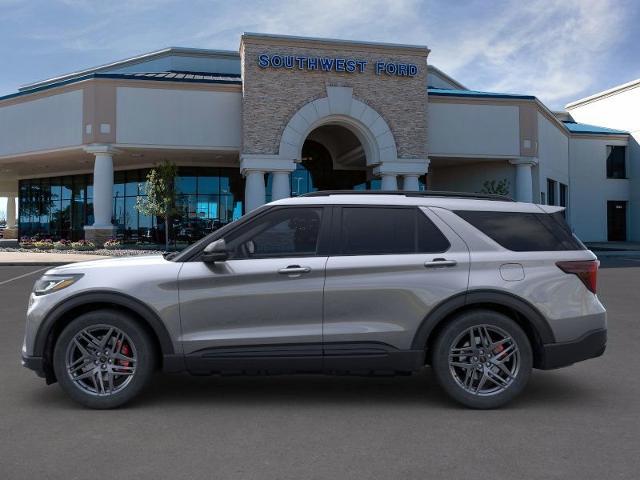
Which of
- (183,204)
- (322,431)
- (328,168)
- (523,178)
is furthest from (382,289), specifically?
(328,168)

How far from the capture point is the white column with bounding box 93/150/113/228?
1071 inches

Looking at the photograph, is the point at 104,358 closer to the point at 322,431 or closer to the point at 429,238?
the point at 322,431

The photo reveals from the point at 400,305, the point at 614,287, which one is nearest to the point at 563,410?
the point at 400,305

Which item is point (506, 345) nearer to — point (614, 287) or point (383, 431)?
Result: point (383, 431)

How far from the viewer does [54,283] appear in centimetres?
469

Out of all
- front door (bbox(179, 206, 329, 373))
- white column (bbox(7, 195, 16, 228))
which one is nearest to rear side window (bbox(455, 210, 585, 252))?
front door (bbox(179, 206, 329, 373))

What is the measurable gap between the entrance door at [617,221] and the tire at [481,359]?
133 feet

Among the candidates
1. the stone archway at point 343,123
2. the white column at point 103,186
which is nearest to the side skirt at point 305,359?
the stone archway at point 343,123

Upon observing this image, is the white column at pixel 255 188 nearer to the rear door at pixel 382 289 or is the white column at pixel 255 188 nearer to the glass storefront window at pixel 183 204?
the glass storefront window at pixel 183 204

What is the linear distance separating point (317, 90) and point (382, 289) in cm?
2314

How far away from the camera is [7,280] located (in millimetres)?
15758

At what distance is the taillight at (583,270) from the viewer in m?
4.75

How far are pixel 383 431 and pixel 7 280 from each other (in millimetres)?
14792

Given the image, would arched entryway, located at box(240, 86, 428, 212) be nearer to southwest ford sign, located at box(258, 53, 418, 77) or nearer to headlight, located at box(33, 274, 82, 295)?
southwest ford sign, located at box(258, 53, 418, 77)
